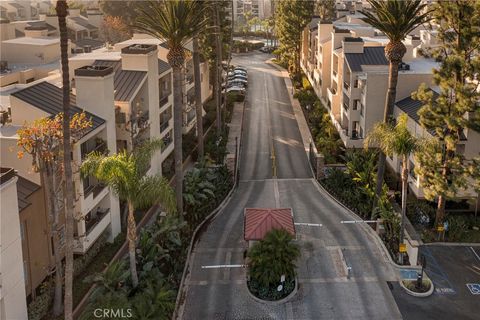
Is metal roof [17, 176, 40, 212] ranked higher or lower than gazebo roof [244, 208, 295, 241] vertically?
higher

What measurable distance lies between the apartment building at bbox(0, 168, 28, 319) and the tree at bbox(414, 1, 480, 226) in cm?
2593

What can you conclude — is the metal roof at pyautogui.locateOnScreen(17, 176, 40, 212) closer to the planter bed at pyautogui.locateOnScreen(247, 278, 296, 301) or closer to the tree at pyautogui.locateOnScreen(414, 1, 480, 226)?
the planter bed at pyautogui.locateOnScreen(247, 278, 296, 301)

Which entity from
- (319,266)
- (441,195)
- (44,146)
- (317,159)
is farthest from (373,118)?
(44,146)

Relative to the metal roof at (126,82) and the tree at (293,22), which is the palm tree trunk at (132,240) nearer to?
the metal roof at (126,82)

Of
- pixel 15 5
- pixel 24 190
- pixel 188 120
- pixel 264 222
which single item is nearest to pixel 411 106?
pixel 264 222

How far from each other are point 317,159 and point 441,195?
1508cm

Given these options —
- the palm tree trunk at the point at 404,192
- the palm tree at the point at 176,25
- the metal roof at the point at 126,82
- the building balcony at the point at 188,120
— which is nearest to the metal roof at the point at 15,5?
the building balcony at the point at 188,120

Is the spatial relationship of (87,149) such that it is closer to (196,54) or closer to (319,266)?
(319,266)

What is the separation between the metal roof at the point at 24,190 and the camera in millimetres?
28734

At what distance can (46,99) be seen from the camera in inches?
1332

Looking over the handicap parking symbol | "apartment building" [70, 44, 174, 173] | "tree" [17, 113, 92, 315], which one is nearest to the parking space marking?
the handicap parking symbol

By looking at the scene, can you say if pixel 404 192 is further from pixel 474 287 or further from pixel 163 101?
pixel 163 101

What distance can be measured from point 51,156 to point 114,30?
78083 mm

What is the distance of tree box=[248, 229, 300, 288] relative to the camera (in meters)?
32.5
